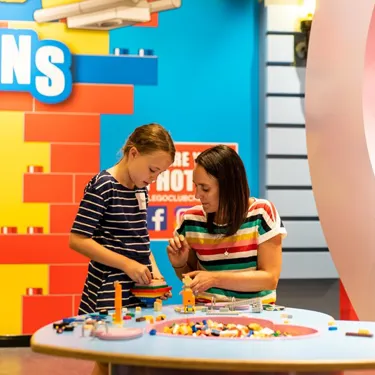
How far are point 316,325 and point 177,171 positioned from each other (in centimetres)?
314

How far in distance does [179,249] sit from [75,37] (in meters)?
2.92

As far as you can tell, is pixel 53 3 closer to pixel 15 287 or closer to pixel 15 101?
pixel 15 101

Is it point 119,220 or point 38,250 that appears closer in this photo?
point 119,220

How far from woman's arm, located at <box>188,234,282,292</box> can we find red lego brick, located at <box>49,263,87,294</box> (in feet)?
8.76

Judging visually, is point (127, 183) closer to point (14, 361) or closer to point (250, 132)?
point (14, 361)

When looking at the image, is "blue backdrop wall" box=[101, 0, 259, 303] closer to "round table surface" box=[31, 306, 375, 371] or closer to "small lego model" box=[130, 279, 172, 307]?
"small lego model" box=[130, 279, 172, 307]

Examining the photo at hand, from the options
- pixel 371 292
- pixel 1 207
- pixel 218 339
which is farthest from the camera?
pixel 1 207

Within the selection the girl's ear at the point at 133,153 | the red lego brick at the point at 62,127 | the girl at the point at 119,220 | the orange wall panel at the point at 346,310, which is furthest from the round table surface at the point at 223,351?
the red lego brick at the point at 62,127

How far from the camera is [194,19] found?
5207 mm

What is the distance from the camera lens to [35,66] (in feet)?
16.5

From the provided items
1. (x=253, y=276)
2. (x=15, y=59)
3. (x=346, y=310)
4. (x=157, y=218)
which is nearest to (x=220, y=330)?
(x=253, y=276)

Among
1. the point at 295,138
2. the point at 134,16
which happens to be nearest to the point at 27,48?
the point at 134,16

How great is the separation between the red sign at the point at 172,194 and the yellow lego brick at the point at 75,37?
0.92 meters

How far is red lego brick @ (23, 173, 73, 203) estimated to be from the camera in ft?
16.5
